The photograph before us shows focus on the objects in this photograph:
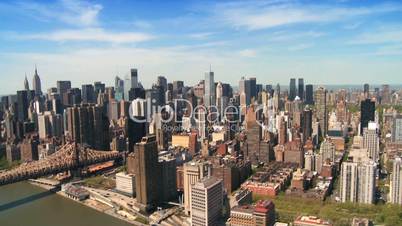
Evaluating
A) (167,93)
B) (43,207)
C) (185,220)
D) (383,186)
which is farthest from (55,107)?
(383,186)

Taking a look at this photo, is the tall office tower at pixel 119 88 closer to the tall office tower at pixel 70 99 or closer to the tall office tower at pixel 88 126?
the tall office tower at pixel 70 99

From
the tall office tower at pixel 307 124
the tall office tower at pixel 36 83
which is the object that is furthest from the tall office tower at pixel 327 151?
the tall office tower at pixel 36 83

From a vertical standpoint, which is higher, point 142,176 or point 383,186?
point 142,176

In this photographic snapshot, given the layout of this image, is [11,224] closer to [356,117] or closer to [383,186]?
[383,186]

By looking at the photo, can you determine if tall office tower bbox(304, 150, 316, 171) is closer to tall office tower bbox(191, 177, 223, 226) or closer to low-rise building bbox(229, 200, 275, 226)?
low-rise building bbox(229, 200, 275, 226)

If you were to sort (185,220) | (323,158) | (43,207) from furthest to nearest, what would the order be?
(323,158) < (43,207) < (185,220)

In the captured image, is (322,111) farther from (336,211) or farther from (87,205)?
(87,205)

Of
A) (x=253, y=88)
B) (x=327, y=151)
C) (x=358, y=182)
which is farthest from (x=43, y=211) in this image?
(x=253, y=88)
